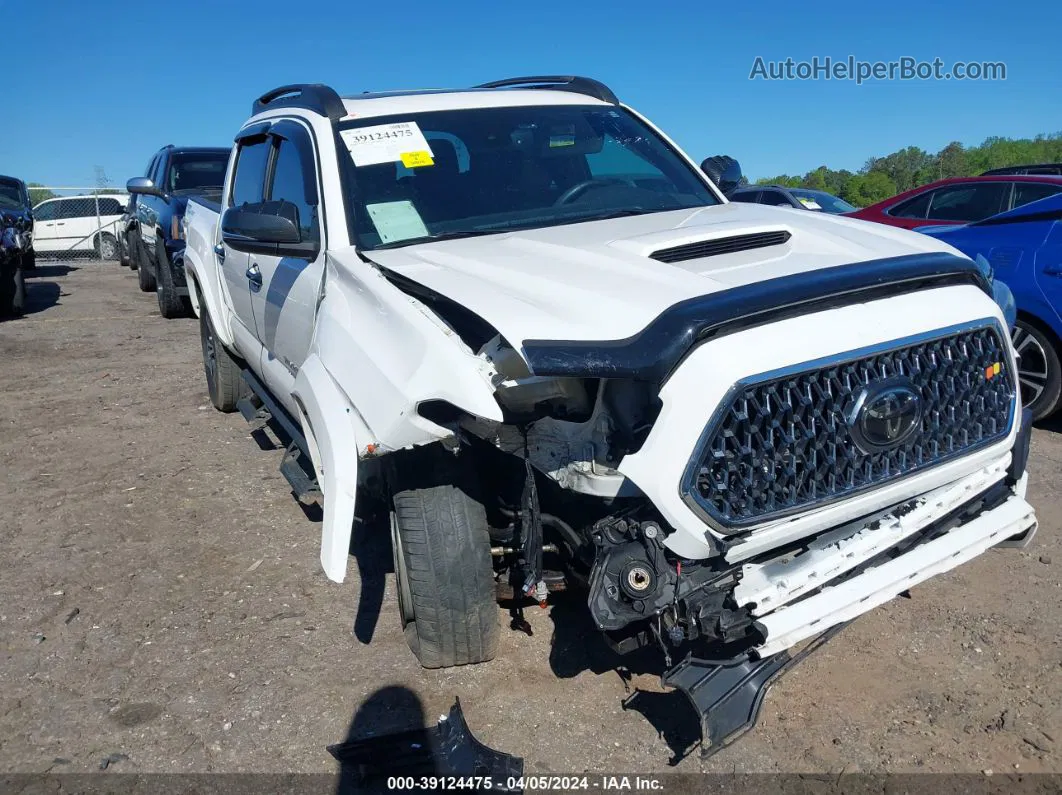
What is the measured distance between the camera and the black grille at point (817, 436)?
2.30 meters

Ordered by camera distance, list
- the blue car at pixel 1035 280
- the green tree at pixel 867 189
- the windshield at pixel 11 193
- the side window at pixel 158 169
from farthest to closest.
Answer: the green tree at pixel 867 189
the windshield at pixel 11 193
the side window at pixel 158 169
the blue car at pixel 1035 280

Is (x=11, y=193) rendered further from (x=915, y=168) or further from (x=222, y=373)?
(x=915, y=168)

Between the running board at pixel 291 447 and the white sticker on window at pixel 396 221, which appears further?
the running board at pixel 291 447

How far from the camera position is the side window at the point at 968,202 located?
321 inches

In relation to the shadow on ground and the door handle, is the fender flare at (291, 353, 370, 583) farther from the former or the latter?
the shadow on ground

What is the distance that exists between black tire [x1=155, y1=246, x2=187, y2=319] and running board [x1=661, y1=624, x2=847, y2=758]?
984 cm

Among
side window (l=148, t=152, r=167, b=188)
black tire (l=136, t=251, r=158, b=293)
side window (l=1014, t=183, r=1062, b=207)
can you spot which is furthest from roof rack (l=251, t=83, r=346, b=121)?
black tire (l=136, t=251, r=158, b=293)

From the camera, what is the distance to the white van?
20.0m

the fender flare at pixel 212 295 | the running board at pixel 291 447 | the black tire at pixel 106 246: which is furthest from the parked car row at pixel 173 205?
the black tire at pixel 106 246

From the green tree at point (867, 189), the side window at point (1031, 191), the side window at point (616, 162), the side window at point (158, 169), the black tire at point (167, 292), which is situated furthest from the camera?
the green tree at point (867, 189)

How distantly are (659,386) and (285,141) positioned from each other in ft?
9.16

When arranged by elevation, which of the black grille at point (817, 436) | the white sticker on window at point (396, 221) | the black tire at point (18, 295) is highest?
the white sticker on window at point (396, 221)

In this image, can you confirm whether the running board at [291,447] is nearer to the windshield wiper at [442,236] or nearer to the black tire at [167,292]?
the windshield wiper at [442,236]

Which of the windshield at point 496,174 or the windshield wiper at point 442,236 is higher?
the windshield at point 496,174
